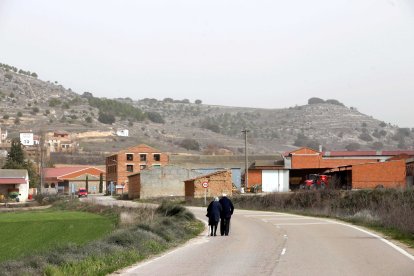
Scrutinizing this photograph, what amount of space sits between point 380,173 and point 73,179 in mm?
71780

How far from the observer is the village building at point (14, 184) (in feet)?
311

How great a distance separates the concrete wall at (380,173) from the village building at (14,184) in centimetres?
4802

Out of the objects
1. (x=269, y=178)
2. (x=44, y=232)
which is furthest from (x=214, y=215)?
(x=269, y=178)

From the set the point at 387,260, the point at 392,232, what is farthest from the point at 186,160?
the point at 387,260

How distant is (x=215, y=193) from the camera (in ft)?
243

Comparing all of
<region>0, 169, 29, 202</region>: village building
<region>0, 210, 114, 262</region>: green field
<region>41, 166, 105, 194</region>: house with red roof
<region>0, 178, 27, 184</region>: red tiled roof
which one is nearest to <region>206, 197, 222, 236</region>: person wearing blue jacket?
<region>0, 210, 114, 262</region>: green field

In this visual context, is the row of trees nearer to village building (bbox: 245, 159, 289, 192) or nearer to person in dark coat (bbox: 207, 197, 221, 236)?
village building (bbox: 245, 159, 289, 192)

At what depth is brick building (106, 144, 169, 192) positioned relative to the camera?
117 meters

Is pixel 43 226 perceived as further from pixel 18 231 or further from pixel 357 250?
pixel 357 250

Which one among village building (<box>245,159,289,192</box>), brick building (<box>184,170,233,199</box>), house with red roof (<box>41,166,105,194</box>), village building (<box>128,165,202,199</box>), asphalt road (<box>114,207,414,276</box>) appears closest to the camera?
asphalt road (<box>114,207,414,276</box>)

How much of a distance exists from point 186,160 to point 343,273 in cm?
10663

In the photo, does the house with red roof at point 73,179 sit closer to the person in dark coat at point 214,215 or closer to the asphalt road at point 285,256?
the person in dark coat at point 214,215

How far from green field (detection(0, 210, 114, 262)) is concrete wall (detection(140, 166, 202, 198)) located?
31.4m

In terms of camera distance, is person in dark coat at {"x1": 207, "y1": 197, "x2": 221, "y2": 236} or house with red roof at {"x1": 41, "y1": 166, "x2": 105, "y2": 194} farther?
house with red roof at {"x1": 41, "y1": 166, "x2": 105, "y2": 194}
